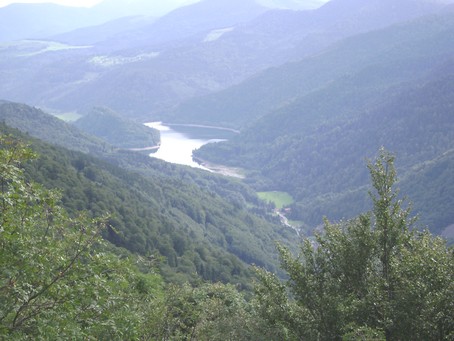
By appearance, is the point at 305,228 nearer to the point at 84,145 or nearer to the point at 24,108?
the point at 84,145

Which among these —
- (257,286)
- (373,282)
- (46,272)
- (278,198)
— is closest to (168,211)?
(257,286)

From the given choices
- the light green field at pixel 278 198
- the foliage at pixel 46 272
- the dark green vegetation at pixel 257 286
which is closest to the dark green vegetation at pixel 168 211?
the foliage at pixel 46 272

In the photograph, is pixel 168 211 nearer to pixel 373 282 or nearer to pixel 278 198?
pixel 278 198

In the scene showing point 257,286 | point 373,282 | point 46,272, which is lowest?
point 257,286

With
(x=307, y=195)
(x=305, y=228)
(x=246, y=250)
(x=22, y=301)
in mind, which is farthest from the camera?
(x=307, y=195)

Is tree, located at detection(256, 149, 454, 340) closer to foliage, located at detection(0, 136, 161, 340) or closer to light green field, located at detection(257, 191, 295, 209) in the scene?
foliage, located at detection(0, 136, 161, 340)

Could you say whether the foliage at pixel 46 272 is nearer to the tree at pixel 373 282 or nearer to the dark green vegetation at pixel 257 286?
the dark green vegetation at pixel 257 286

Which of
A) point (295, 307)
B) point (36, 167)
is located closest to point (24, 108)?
point (36, 167)
